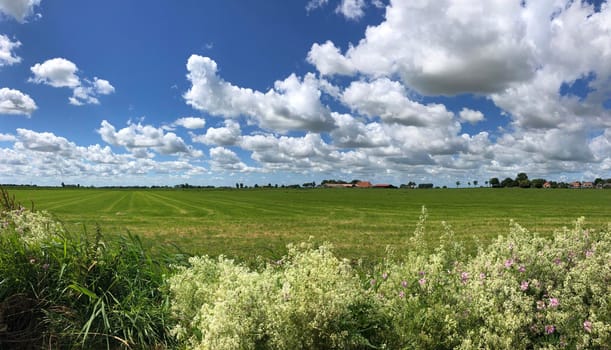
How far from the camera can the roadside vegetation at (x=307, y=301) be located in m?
3.46

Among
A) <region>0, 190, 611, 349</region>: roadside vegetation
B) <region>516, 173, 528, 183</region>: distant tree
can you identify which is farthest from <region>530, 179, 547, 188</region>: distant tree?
<region>0, 190, 611, 349</region>: roadside vegetation

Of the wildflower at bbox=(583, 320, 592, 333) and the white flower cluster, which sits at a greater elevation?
the white flower cluster

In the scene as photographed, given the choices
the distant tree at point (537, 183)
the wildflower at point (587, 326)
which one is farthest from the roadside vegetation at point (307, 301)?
the distant tree at point (537, 183)

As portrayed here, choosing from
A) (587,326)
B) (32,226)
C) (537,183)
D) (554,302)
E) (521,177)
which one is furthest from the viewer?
(521,177)

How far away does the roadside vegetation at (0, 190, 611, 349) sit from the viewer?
3.46 metres

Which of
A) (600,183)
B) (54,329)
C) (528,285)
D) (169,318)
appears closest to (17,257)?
(54,329)

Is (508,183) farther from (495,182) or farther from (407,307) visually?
(407,307)

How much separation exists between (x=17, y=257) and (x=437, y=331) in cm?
489

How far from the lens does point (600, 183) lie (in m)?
174

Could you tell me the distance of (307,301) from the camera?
11.4 feet

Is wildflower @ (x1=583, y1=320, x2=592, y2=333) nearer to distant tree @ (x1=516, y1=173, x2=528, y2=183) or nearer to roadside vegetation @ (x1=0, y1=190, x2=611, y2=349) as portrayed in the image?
roadside vegetation @ (x1=0, y1=190, x2=611, y2=349)

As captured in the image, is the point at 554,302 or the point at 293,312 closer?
the point at 293,312

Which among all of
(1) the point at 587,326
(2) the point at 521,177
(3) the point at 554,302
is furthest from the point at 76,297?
(2) the point at 521,177

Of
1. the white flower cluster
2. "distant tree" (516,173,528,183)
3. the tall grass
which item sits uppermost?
"distant tree" (516,173,528,183)
